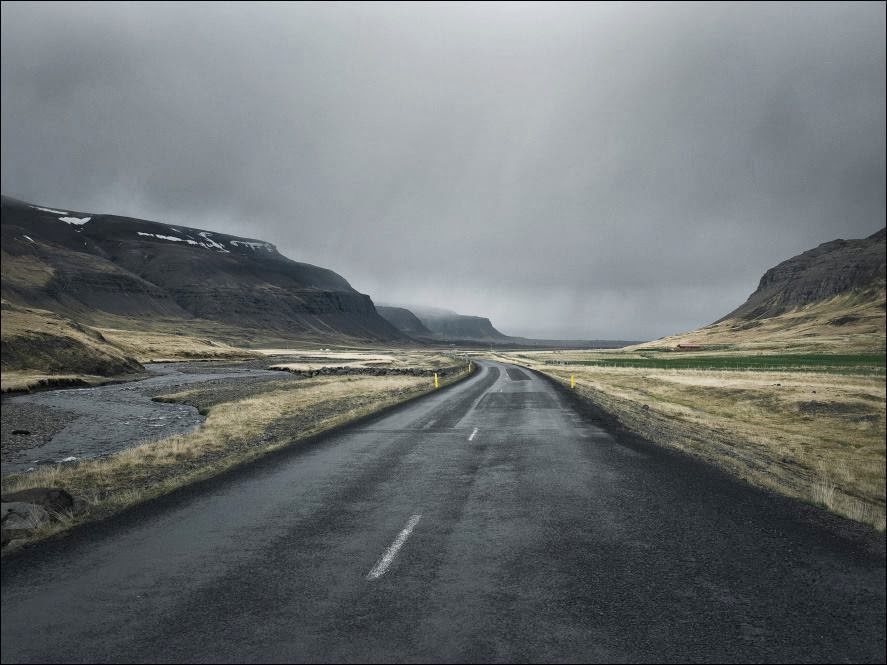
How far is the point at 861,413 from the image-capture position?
2303cm

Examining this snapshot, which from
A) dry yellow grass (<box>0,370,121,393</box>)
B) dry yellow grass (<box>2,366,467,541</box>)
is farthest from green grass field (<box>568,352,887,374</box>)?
dry yellow grass (<box>0,370,121,393</box>)

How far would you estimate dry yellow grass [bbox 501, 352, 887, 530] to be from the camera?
1091 centimetres

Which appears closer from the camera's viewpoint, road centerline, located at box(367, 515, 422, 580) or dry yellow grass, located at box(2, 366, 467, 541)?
road centerline, located at box(367, 515, 422, 580)

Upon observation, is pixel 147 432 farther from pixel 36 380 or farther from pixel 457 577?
pixel 36 380

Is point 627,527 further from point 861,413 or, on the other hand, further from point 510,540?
point 861,413

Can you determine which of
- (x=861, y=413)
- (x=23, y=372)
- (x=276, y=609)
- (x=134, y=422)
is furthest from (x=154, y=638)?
(x=23, y=372)

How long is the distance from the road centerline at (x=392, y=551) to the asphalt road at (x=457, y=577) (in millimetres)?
45

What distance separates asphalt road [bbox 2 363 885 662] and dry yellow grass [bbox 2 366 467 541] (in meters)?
1.17

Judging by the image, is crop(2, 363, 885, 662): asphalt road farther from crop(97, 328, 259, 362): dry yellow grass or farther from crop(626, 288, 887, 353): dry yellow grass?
crop(626, 288, 887, 353): dry yellow grass

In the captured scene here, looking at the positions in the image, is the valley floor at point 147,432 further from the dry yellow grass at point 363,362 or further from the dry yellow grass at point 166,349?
the dry yellow grass at point 166,349

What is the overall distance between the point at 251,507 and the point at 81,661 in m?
4.31

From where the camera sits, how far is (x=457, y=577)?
546 cm

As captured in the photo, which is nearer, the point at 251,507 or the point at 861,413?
the point at 251,507

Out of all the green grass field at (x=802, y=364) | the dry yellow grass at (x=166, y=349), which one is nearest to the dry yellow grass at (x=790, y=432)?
the green grass field at (x=802, y=364)
